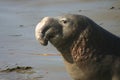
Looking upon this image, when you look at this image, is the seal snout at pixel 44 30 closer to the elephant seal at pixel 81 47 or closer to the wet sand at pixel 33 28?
the elephant seal at pixel 81 47

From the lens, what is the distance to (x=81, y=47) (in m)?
4.50

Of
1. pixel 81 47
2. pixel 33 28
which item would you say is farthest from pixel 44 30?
pixel 33 28

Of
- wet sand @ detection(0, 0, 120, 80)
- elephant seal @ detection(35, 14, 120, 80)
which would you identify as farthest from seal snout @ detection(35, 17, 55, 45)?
wet sand @ detection(0, 0, 120, 80)

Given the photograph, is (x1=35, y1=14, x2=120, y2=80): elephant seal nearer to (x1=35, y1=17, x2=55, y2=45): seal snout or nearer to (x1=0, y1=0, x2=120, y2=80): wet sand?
(x1=35, y1=17, x2=55, y2=45): seal snout

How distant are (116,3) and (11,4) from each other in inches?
156

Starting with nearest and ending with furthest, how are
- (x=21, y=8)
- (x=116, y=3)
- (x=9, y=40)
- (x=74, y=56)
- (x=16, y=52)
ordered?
(x=74, y=56) < (x=16, y=52) < (x=9, y=40) < (x=116, y=3) < (x=21, y=8)

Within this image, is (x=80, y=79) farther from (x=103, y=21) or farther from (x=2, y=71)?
(x=103, y=21)

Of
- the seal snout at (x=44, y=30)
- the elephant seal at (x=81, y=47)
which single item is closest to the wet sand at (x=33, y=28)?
the elephant seal at (x=81, y=47)

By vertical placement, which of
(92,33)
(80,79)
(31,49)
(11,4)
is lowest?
(11,4)

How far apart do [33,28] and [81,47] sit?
671 cm

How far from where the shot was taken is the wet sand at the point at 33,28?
288 inches

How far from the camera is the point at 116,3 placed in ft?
46.6

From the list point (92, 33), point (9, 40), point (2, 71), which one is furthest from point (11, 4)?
point (92, 33)

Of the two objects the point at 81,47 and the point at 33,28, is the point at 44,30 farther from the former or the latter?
the point at 33,28
